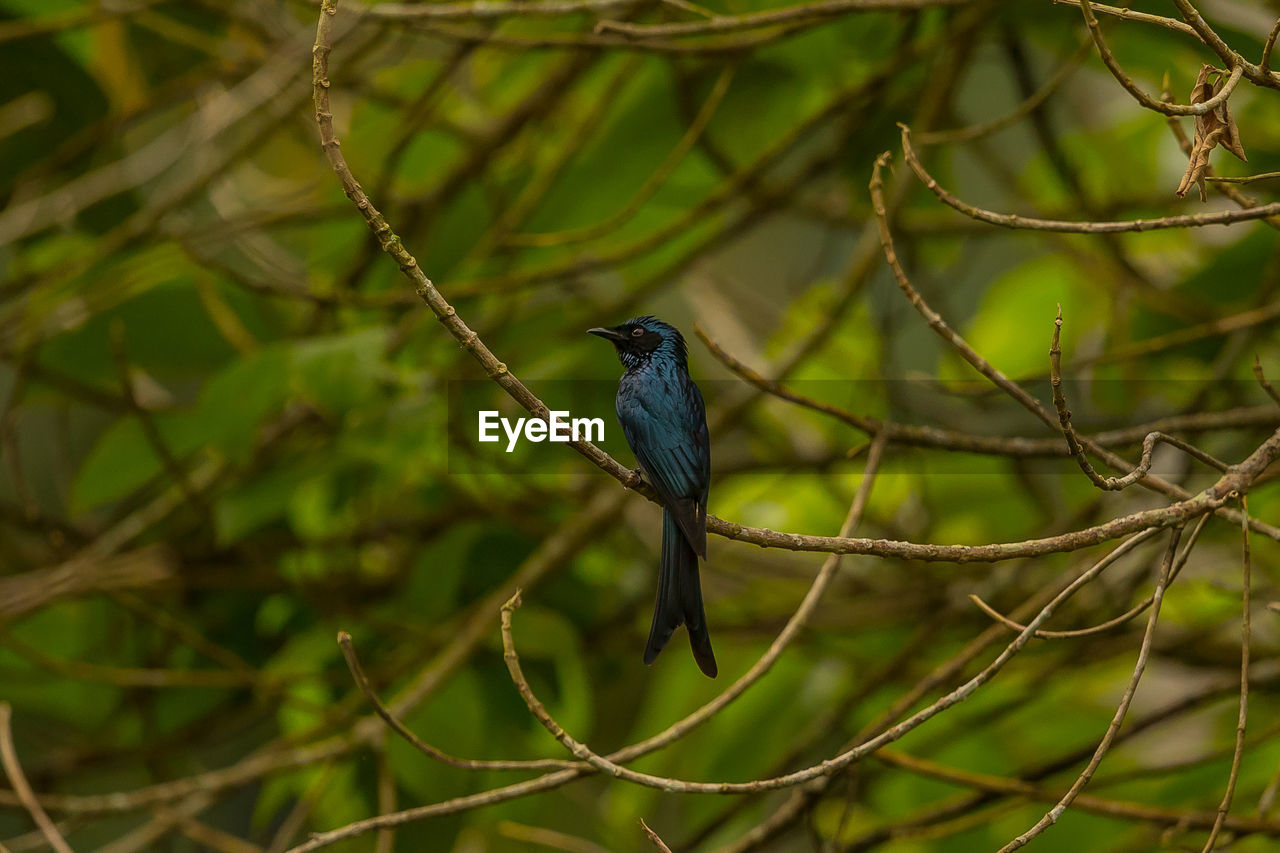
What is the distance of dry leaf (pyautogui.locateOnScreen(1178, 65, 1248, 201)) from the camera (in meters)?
0.90

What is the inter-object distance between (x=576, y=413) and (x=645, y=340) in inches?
24.6

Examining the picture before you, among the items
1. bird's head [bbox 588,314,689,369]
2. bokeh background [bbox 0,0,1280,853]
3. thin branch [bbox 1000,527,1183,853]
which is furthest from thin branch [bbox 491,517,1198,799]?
bokeh background [bbox 0,0,1280,853]

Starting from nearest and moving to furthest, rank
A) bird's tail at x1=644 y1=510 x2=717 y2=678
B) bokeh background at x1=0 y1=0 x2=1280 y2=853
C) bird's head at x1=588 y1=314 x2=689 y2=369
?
bird's tail at x1=644 y1=510 x2=717 y2=678 → bird's head at x1=588 y1=314 x2=689 y2=369 → bokeh background at x1=0 y1=0 x2=1280 y2=853

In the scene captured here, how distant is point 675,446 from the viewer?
1.31m

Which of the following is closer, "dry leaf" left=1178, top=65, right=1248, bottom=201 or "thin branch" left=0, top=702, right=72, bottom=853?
"dry leaf" left=1178, top=65, right=1248, bottom=201

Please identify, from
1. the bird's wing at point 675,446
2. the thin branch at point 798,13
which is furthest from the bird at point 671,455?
the thin branch at point 798,13

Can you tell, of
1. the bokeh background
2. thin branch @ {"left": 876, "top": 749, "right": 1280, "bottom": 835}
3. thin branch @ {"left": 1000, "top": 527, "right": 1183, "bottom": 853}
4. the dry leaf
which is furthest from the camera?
the bokeh background

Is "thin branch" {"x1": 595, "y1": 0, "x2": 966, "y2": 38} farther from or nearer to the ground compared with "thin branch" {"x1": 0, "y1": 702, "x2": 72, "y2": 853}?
farther from the ground

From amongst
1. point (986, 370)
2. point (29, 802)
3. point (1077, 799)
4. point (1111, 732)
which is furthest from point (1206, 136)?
point (29, 802)

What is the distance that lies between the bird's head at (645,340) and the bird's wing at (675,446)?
0.09 metres

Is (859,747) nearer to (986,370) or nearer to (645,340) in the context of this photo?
(986,370)

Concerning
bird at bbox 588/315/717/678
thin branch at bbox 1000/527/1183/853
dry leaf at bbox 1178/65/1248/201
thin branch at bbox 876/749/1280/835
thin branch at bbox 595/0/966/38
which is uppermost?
thin branch at bbox 595/0/966/38

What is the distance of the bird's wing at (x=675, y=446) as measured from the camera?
1.20 meters

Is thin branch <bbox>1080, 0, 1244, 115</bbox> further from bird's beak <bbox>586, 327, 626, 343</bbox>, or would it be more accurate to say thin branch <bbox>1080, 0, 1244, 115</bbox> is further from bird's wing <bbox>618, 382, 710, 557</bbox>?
bird's beak <bbox>586, 327, 626, 343</bbox>
